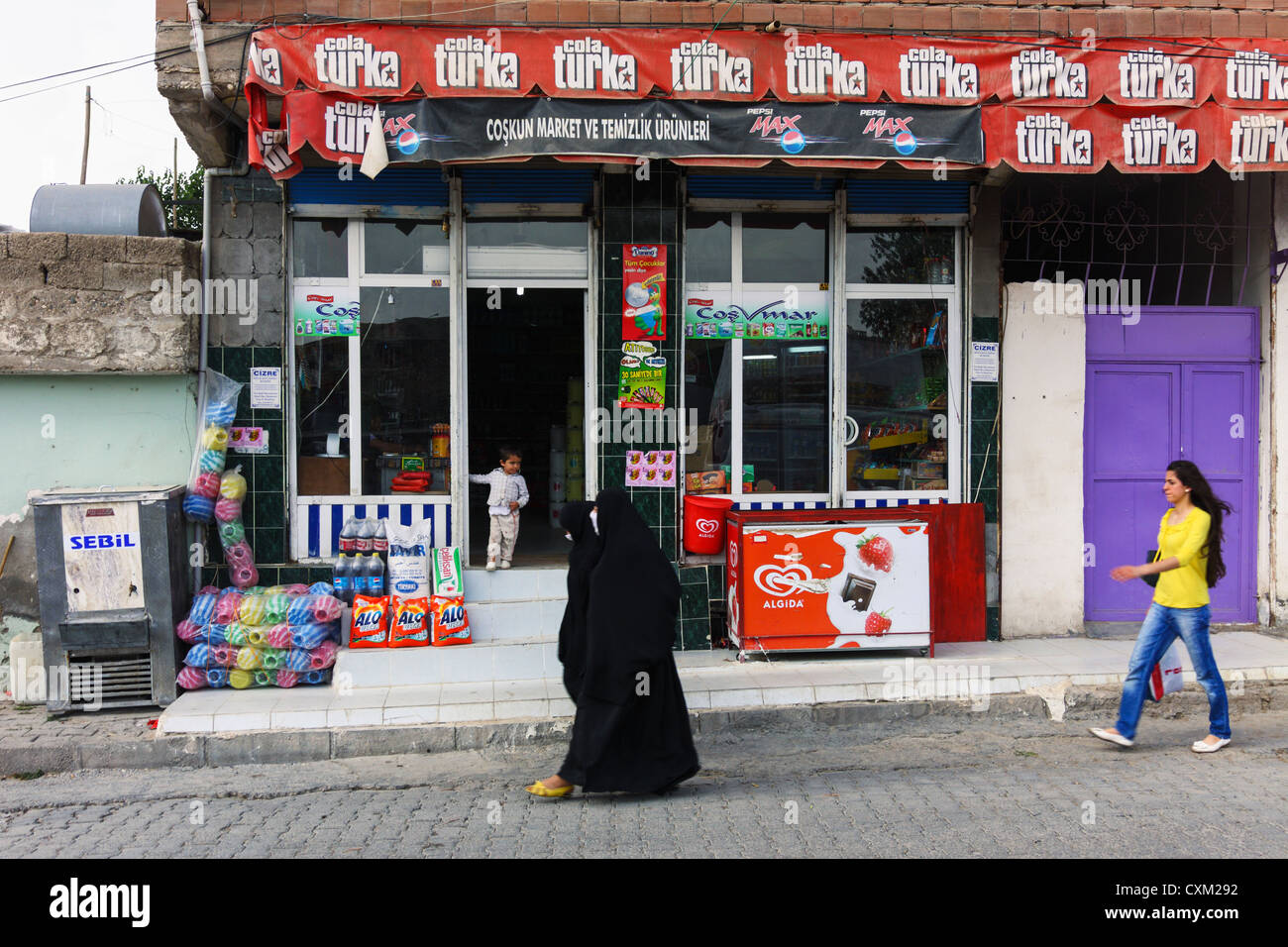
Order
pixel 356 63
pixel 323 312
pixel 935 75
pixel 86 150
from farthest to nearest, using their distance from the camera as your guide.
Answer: pixel 86 150
pixel 323 312
pixel 935 75
pixel 356 63

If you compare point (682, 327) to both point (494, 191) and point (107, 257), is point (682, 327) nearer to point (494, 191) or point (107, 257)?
point (494, 191)

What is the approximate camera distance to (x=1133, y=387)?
9.23m

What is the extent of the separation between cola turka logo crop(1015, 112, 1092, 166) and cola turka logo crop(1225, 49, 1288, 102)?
135 cm

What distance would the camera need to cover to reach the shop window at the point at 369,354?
333 inches

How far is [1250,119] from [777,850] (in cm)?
697

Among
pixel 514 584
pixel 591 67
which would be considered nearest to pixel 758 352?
pixel 591 67

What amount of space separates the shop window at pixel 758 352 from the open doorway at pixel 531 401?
1.12 meters

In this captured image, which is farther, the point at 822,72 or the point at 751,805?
the point at 822,72

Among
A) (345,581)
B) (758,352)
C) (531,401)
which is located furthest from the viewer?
(531,401)

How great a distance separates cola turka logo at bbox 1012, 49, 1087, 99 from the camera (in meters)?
7.89

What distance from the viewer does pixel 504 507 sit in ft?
28.1

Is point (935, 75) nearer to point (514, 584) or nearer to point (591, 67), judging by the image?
point (591, 67)

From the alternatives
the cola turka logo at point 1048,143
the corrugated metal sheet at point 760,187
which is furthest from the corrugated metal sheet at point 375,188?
the cola turka logo at point 1048,143

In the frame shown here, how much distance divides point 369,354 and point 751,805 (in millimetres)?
5142
